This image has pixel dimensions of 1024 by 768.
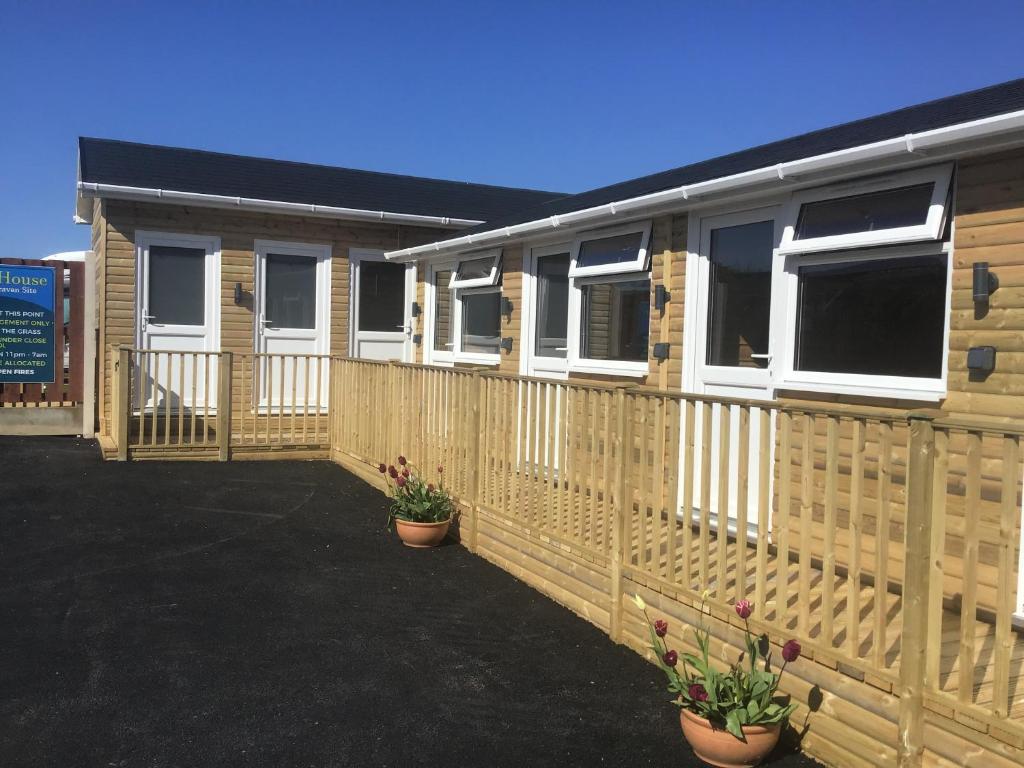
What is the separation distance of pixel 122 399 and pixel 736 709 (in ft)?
25.1

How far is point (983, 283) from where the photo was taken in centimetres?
377

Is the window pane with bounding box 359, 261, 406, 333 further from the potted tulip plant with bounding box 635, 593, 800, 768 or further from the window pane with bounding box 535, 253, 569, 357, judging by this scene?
the potted tulip plant with bounding box 635, 593, 800, 768

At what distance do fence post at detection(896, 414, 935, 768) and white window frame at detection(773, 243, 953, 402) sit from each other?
147cm

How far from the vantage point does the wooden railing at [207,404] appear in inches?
348

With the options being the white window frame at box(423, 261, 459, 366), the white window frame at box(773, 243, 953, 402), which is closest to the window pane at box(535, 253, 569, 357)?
the white window frame at box(423, 261, 459, 366)

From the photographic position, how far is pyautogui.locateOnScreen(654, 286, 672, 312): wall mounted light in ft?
19.6

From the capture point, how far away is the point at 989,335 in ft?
12.4

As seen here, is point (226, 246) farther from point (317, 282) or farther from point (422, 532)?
point (422, 532)

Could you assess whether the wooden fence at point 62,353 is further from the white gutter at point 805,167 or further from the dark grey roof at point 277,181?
the white gutter at point 805,167

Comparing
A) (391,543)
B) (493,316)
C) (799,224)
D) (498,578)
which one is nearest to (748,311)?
(799,224)

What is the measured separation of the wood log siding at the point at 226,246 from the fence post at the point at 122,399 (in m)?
1.17

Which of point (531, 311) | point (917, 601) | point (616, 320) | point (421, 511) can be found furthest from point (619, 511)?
point (531, 311)

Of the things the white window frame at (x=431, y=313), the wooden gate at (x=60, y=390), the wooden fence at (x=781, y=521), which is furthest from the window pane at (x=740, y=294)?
the wooden gate at (x=60, y=390)

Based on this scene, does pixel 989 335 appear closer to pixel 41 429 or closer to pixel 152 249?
pixel 152 249
